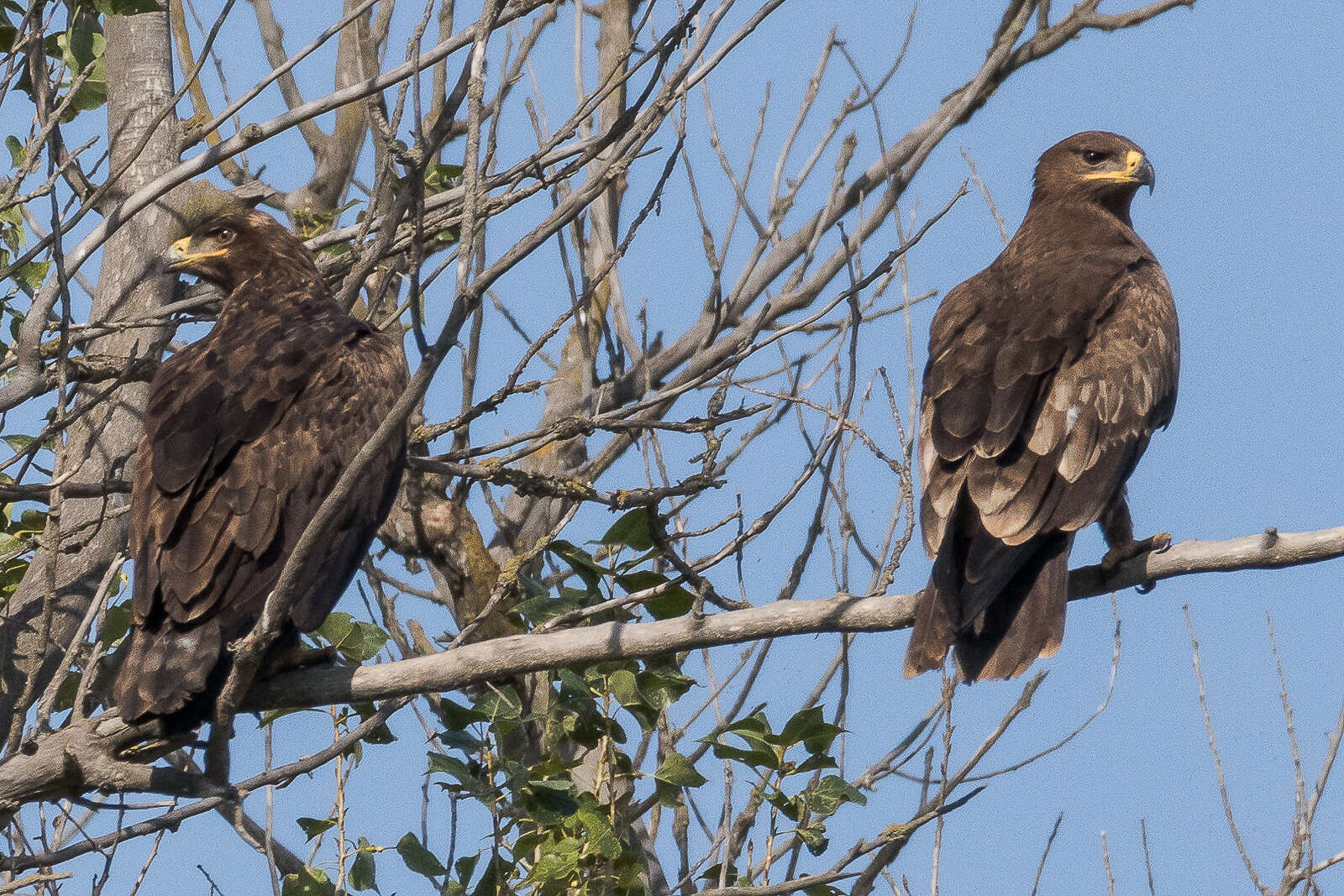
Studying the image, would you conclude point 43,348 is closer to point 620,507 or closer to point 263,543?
point 263,543

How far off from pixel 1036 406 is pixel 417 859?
2.30 metres

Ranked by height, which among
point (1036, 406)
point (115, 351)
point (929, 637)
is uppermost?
point (115, 351)

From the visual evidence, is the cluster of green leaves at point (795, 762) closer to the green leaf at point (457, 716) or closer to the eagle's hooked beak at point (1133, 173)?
the green leaf at point (457, 716)

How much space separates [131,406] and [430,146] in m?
2.89

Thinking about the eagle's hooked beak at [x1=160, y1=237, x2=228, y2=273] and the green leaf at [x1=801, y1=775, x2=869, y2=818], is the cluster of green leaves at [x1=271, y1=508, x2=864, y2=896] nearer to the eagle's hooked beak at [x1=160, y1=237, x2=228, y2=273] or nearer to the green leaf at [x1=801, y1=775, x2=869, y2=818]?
the green leaf at [x1=801, y1=775, x2=869, y2=818]

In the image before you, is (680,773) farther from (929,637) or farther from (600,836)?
(929,637)

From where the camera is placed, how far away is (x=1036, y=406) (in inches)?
194

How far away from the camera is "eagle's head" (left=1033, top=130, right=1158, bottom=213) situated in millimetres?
6199

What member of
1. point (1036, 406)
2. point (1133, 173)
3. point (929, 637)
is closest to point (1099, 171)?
point (1133, 173)

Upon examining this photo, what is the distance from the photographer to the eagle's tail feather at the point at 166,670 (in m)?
4.02

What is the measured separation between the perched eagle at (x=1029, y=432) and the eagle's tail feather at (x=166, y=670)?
6.21 feet

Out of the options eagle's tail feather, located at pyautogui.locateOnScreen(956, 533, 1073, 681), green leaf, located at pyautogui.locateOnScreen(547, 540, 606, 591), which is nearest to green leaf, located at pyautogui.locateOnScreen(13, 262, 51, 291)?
green leaf, located at pyautogui.locateOnScreen(547, 540, 606, 591)

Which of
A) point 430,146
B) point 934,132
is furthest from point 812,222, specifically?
point 430,146

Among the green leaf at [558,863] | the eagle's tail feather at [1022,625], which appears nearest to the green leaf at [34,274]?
the green leaf at [558,863]
